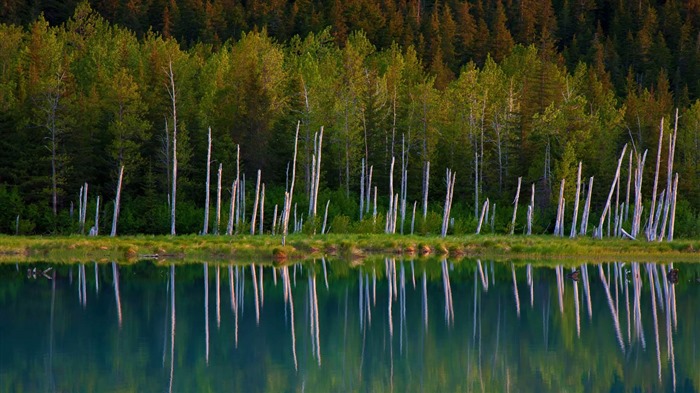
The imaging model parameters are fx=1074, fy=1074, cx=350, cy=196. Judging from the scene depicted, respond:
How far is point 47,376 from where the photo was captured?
22.3m

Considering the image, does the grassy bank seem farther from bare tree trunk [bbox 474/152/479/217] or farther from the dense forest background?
bare tree trunk [bbox 474/152/479/217]

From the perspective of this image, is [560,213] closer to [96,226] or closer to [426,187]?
[426,187]

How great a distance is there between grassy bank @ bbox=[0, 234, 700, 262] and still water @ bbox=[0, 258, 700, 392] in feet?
14.4

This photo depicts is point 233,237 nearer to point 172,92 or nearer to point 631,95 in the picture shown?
point 172,92

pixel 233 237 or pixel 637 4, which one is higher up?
pixel 637 4

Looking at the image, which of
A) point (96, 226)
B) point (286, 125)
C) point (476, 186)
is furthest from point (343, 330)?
point (286, 125)

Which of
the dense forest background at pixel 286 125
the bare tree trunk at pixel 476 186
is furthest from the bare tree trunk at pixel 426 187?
the bare tree trunk at pixel 476 186

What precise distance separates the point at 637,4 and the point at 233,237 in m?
96.6

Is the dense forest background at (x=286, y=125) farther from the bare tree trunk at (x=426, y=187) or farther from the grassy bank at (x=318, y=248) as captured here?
the grassy bank at (x=318, y=248)

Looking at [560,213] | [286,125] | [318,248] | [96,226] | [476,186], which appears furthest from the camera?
[286,125]

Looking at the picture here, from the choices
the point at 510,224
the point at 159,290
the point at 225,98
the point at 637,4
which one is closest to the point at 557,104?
the point at 510,224

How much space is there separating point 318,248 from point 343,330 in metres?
22.3

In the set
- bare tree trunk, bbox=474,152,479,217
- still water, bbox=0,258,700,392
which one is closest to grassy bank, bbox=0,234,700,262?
still water, bbox=0,258,700,392

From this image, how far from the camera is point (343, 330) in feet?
96.8
